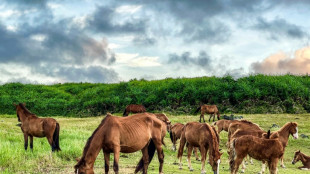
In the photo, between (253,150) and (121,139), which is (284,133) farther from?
(121,139)

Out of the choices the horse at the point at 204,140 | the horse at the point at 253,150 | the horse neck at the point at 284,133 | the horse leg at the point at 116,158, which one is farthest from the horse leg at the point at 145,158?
the horse neck at the point at 284,133

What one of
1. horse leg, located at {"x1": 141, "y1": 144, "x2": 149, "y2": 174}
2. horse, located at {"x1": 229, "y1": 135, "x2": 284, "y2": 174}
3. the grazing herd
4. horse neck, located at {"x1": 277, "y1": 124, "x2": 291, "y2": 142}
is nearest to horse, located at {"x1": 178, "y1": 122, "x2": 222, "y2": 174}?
the grazing herd

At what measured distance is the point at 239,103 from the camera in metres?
39.7

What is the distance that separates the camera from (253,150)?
11.9 m

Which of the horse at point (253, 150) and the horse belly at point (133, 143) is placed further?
the horse at point (253, 150)

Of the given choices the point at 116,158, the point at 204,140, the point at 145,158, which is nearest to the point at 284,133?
the point at 204,140

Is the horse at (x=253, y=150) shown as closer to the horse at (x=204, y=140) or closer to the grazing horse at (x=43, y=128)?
the horse at (x=204, y=140)

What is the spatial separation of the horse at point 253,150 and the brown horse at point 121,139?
246cm

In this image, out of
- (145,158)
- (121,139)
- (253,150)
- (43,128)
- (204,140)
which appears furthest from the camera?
(43,128)

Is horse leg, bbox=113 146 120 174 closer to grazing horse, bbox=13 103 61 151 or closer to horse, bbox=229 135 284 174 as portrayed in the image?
horse, bbox=229 135 284 174

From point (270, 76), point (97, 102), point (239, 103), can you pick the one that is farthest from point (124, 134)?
point (270, 76)

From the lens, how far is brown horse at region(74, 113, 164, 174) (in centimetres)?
898

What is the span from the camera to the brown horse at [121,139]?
8.98 metres

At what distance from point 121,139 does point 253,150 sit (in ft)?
15.2
